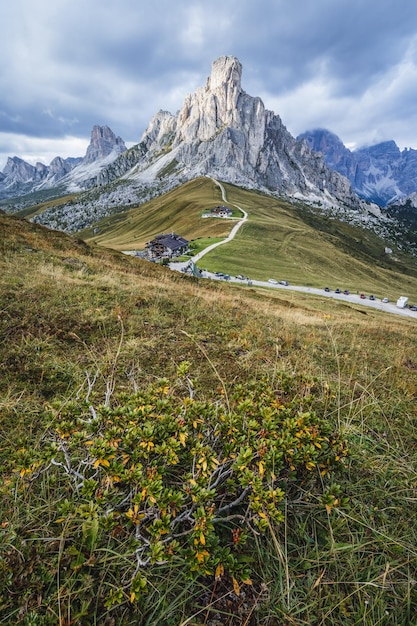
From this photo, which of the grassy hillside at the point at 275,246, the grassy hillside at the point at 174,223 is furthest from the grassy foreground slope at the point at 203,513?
the grassy hillside at the point at 174,223

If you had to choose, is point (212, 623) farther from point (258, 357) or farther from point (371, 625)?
point (258, 357)

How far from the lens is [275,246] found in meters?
92.2

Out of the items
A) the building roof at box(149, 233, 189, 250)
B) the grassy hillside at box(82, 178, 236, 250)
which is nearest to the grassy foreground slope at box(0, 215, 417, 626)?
the building roof at box(149, 233, 189, 250)

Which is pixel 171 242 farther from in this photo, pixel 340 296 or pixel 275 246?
pixel 340 296

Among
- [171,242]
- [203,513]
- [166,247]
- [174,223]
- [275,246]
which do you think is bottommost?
[203,513]

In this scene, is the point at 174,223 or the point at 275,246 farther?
the point at 174,223

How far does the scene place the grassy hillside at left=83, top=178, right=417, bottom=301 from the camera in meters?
76.4

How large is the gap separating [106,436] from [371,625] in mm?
2358

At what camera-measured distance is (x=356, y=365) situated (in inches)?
271

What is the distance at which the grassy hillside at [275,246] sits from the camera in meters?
76.4

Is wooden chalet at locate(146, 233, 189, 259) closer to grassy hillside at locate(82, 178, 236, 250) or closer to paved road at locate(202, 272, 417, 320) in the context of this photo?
grassy hillside at locate(82, 178, 236, 250)

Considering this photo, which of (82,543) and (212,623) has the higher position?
(82,543)

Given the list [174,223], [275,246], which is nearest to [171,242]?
[275,246]

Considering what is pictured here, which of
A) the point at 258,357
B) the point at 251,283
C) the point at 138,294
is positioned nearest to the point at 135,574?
the point at 258,357
